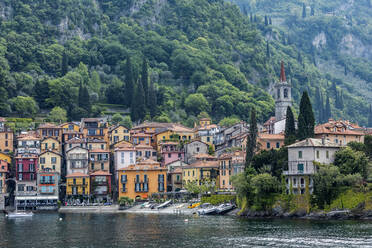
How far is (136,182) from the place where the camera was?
13200 centimetres

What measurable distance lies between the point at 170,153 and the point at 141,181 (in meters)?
16.3

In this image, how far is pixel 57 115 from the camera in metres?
167

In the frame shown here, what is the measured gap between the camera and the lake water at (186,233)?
74188mm

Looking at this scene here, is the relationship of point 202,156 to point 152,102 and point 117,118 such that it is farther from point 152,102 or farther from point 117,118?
point 152,102

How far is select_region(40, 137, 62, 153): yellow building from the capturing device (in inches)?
5679

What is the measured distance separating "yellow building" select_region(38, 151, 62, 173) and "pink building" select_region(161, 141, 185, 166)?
830 inches

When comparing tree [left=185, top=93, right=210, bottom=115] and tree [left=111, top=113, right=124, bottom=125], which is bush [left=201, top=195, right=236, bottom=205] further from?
tree [left=185, top=93, right=210, bottom=115]

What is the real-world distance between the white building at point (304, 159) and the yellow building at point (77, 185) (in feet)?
157

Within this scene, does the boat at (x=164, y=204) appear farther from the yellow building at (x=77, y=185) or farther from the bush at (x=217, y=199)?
the yellow building at (x=77, y=185)

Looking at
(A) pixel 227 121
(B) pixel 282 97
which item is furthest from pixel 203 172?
(B) pixel 282 97

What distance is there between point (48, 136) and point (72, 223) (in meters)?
49.2

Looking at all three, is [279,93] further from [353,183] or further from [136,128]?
[353,183]

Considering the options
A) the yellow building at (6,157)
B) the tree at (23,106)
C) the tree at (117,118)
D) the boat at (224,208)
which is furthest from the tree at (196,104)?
the boat at (224,208)

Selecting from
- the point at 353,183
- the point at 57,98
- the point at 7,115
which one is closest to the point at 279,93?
the point at 57,98
